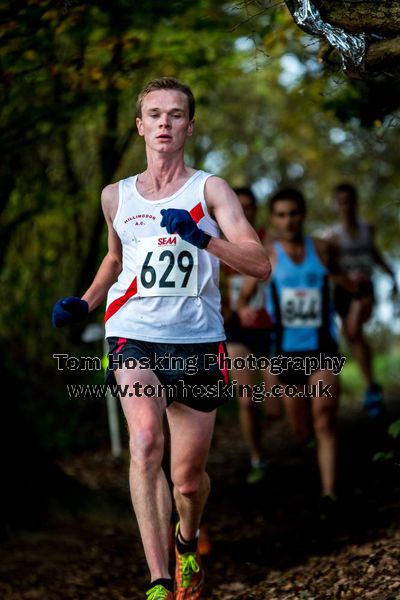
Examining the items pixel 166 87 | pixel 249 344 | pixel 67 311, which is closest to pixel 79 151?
pixel 249 344

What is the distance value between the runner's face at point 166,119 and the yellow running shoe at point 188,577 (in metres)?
1.86

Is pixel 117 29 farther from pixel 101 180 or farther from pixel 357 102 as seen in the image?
pixel 101 180

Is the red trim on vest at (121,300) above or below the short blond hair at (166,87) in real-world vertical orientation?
below

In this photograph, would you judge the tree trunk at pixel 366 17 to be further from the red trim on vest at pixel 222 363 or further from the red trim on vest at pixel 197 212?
the red trim on vest at pixel 222 363

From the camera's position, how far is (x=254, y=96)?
22.1 metres

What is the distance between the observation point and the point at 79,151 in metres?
12.5

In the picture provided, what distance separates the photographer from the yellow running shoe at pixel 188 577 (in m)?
4.15

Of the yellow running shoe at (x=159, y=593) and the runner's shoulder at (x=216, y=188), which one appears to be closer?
the yellow running shoe at (x=159, y=593)

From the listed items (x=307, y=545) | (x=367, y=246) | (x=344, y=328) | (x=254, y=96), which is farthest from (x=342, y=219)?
(x=254, y=96)

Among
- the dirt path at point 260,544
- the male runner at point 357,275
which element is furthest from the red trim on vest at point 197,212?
the male runner at point 357,275

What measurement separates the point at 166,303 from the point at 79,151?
888cm

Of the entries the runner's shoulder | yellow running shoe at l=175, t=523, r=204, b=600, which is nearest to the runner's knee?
yellow running shoe at l=175, t=523, r=204, b=600

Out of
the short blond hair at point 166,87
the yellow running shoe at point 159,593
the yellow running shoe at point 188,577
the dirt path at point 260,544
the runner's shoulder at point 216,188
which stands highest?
the short blond hair at point 166,87

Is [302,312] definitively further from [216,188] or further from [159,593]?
[159,593]
